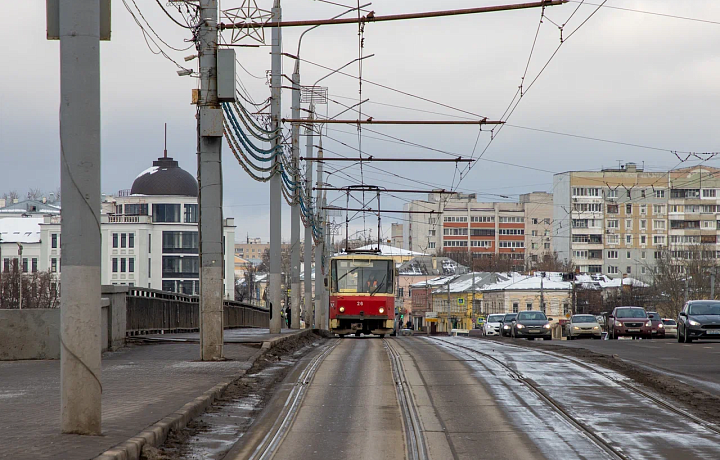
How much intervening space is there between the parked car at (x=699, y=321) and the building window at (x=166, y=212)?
79.0 meters

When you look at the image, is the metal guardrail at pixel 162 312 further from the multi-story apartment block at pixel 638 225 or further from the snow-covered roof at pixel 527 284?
the multi-story apartment block at pixel 638 225

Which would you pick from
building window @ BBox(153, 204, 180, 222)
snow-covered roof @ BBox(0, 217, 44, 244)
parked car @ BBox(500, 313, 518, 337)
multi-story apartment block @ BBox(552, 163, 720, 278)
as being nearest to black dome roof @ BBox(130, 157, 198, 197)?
building window @ BBox(153, 204, 180, 222)

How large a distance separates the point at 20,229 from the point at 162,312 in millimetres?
93899

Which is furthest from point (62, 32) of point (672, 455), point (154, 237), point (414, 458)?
point (154, 237)

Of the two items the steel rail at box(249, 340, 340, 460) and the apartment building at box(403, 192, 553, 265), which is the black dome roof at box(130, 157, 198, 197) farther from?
the steel rail at box(249, 340, 340, 460)

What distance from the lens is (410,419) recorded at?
11.7m

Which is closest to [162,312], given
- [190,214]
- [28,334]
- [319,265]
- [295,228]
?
[295,228]

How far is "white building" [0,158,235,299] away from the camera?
344 feet

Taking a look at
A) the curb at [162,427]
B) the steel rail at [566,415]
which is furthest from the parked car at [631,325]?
the curb at [162,427]

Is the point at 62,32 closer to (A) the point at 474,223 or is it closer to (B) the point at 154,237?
(B) the point at 154,237

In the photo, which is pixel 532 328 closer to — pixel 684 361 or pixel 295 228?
pixel 295 228

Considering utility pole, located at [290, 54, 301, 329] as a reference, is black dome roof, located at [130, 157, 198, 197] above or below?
above

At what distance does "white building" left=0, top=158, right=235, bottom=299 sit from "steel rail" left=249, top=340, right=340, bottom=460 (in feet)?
296

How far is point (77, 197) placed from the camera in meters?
8.70
